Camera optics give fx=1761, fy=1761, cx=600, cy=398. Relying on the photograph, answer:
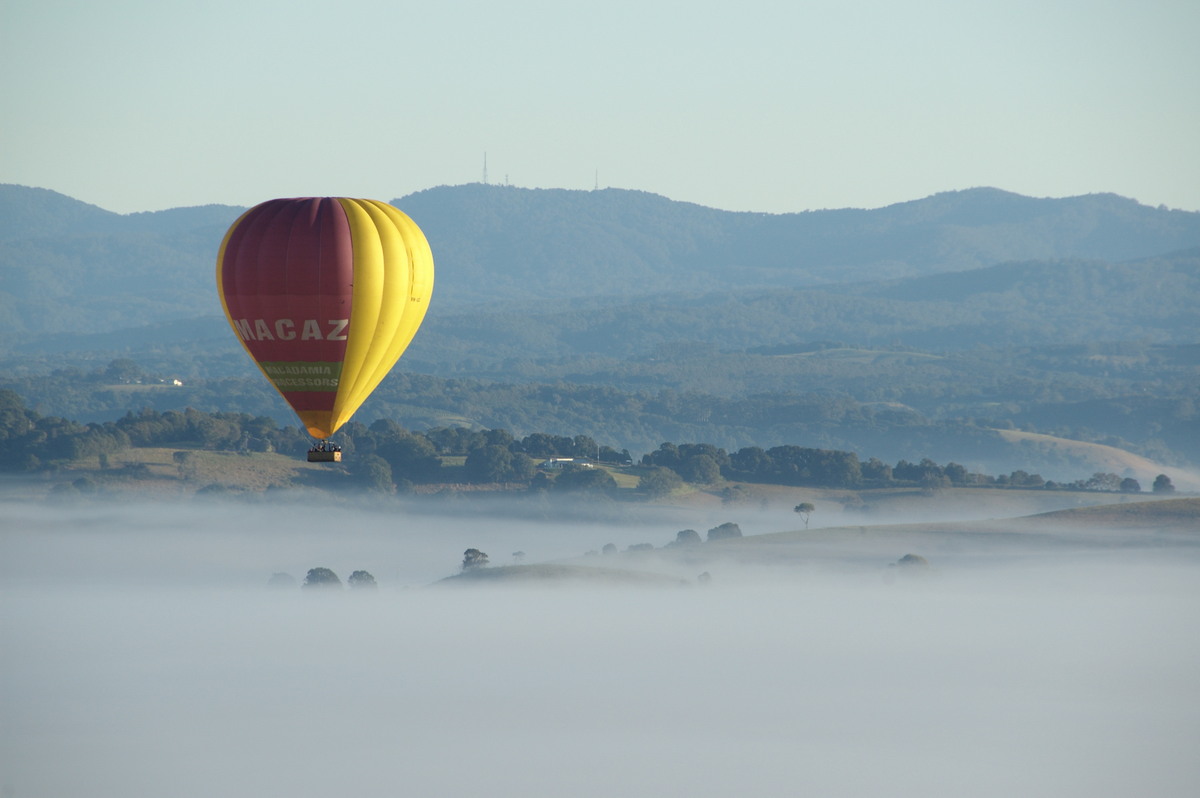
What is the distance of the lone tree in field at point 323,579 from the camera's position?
164m

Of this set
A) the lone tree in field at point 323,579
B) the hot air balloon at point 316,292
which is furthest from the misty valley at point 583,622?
the hot air balloon at point 316,292

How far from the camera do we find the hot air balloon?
159ft

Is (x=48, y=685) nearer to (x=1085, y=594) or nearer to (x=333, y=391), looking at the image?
(x=1085, y=594)

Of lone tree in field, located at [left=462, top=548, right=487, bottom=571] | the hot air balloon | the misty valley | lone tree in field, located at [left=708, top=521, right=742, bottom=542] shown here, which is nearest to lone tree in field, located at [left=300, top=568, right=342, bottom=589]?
the misty valley

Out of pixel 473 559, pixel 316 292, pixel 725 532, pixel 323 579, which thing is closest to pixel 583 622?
pixel 473 559

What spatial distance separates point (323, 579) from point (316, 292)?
119m

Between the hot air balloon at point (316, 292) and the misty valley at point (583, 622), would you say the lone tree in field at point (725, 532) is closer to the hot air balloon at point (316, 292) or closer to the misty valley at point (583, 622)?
the misty valley at point (583, 622)

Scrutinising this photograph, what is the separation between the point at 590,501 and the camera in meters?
174

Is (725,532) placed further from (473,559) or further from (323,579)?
(323,579)

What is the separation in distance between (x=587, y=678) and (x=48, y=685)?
61.1m

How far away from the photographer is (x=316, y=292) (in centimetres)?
4859

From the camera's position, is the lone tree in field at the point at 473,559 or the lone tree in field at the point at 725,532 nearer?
the lone tree in field at the point at 725,532

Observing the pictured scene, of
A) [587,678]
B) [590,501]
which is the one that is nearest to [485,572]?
[590,501]

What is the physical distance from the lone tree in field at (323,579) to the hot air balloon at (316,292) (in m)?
116
